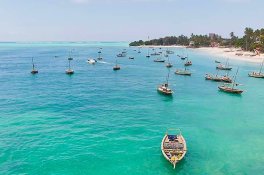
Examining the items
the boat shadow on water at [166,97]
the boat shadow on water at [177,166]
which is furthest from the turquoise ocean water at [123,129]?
the boat shadow on water at [166,97]

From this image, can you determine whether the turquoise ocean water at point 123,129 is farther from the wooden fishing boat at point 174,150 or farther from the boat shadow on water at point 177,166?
the wooden fishing boat at point 174,150

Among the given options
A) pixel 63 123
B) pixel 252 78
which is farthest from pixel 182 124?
pixel 252 78

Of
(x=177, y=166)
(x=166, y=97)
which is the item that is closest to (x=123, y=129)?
(x=177, y=166)

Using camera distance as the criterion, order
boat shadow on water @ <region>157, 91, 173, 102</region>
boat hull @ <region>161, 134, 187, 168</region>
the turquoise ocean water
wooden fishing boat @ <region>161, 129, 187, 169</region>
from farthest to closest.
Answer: boat shadow on water @ <region>157, 91, 173, 102</region>, the turquoise ocean water, wooden fishing boat @ <region>161, 129, 187, 169</region>, boat hull @ <region>161, 134, 187, 168</region>

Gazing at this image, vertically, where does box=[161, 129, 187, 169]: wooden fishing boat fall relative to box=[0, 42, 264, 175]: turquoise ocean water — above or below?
above

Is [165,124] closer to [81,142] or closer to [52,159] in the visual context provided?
[81,142]

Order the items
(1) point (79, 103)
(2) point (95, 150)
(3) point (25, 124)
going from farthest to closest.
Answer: (1) point (79, 103) → (3) point (25, 124) → (2) point (95, 150)

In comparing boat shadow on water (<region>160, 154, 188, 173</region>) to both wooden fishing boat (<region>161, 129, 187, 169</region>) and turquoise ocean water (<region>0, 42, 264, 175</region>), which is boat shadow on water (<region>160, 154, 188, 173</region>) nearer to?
turquoise ocean water (<region>0, 42, 264, 175</region>)

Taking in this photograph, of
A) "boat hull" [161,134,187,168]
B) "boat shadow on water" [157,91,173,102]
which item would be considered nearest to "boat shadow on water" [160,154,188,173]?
"boat hull" [161,134,187,168]

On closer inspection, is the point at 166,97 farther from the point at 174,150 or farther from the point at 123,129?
the point at 174,150
